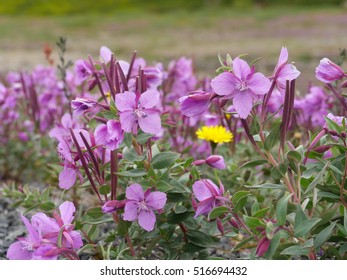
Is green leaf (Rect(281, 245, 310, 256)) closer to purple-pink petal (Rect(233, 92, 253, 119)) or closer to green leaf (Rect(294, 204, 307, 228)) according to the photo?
green leaf (Rect(294, 204, 307, 228))

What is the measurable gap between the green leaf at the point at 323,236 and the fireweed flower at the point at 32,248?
77cm

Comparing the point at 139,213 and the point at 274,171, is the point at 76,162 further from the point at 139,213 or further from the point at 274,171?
the point at 274,171

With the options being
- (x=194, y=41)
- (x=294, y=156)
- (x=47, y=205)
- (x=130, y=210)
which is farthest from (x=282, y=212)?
(x=194, y=41)

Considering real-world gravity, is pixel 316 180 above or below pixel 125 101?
below

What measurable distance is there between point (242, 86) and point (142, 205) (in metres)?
0.51

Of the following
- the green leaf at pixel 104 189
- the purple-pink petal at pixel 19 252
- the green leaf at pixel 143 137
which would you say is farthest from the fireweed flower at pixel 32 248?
the green leaf at pixel 143 137

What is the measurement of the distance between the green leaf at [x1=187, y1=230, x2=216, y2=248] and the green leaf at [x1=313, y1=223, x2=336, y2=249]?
43 cm

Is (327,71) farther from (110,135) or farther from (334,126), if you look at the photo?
(110,135)

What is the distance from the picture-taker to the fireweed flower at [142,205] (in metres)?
2.15

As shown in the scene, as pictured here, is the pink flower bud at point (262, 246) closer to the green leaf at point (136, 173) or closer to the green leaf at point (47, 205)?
the green leaf at point (136, 173)

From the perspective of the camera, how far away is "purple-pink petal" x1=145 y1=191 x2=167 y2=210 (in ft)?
7.06

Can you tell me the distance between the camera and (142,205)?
217 cm
